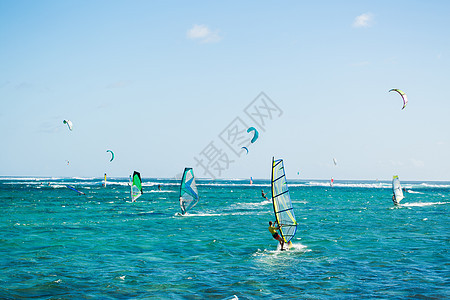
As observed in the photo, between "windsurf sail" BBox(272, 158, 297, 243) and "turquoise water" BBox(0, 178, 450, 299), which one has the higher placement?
"windsurf sail" BBox(272, 158, 297, 243)

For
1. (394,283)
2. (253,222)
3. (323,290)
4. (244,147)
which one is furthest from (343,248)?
(244,147)

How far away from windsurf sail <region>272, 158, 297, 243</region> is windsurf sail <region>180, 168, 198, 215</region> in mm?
12614

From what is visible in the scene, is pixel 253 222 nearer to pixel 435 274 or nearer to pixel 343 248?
pixel 343 248

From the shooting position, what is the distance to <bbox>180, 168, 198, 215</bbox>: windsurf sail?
98.2 feet

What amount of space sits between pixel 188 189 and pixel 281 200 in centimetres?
1468

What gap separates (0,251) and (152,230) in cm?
966

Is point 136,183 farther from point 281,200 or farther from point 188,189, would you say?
point 281,200

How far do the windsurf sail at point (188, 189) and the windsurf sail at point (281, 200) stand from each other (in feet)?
41.4

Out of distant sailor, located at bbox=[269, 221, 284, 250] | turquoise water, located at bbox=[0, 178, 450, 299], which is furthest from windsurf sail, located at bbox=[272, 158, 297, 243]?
turquoise water, located at bbox=[0, 178, 450, 299]

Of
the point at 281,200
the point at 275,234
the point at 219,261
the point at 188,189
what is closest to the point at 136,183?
the point at 188,189

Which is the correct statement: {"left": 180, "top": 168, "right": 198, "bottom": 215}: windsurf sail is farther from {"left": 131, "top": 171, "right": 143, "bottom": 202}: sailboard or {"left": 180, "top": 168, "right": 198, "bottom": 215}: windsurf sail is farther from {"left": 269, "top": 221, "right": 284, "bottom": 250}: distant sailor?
{"left": 269, "top": 221, "right": 284, "bottom": 250}: distant sailor

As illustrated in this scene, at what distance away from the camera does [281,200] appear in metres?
17.7

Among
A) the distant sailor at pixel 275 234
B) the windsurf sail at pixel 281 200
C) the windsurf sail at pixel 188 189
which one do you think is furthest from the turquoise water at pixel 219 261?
the windsurf sail at pixel 188 189

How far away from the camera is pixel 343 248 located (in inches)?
782
